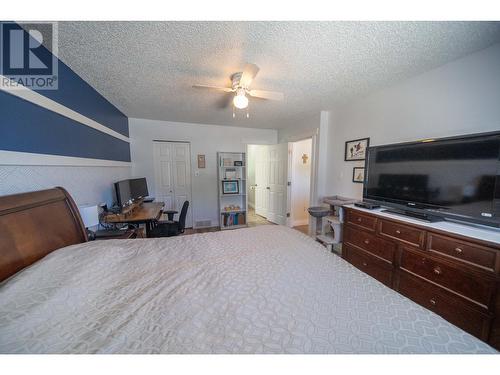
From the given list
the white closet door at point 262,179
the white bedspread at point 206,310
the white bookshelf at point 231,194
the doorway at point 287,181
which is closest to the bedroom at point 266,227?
the white bedspread at point 206,310

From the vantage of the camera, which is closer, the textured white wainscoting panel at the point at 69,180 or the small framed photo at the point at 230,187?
the textured white wainscoting panel at the point at 69,180

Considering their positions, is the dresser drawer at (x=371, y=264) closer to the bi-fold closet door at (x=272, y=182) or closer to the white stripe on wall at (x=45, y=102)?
the bi-fold closet door at (x=272, y=182)

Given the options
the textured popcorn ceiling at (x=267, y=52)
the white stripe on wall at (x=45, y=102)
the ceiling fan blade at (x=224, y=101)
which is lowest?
the white stripe on wall at (x=45, y=102)

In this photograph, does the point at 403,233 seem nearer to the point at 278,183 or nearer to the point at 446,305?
the point at 446,305

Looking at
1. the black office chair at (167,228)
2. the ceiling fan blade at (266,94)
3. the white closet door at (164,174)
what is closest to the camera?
the ceiling fan blade at (266,94)

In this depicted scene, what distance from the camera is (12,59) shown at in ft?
3.92

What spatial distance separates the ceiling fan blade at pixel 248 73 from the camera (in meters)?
1.45

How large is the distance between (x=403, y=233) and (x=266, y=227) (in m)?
1.27

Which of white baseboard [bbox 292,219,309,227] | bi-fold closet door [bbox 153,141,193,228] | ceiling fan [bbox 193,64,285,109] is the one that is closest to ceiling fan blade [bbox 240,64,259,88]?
ceiling fan [bbox 193,64,285,109]

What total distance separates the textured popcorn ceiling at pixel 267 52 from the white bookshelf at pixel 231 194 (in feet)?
6.08

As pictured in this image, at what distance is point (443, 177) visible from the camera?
1.52 meters

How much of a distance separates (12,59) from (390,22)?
104 inches
